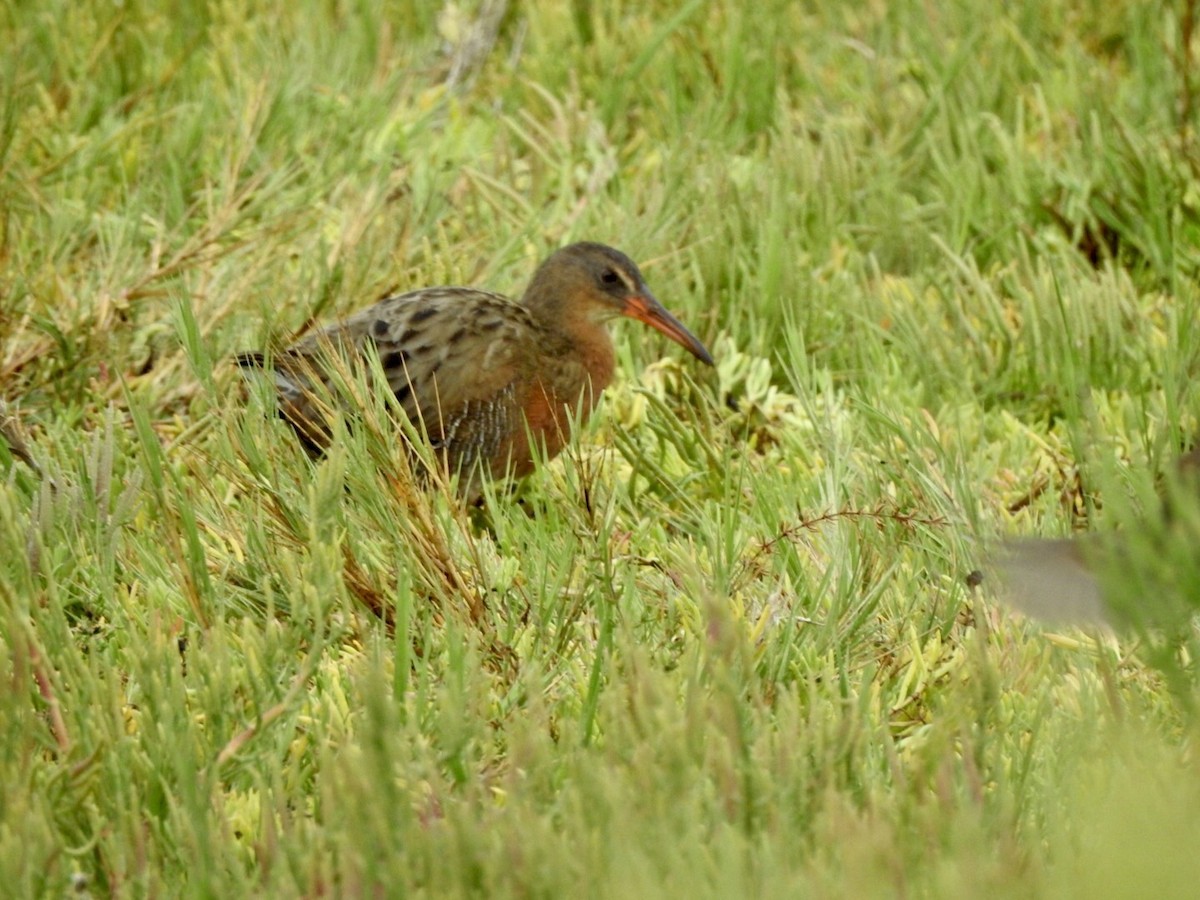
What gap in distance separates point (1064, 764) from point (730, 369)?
2.23 m

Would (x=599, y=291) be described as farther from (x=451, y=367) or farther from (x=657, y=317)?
(x=451, y=367)

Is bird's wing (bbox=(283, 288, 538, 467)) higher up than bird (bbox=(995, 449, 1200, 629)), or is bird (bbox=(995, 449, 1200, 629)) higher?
bird (bbox=(995, 449, 1200, 629))

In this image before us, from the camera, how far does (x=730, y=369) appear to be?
15.1 ft

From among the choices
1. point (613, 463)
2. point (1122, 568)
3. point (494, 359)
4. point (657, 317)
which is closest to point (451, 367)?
point (494, 359)

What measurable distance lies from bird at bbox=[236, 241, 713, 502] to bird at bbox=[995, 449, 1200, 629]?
164 centimetres

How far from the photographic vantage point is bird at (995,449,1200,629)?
2.23 metres

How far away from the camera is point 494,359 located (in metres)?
4.34

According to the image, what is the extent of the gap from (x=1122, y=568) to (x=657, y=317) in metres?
2.35

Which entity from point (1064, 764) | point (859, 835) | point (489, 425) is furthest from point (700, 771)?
point (489, 425)

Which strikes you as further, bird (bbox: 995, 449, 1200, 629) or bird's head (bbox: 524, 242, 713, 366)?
bird's head (bbox: 524, 242, 713, 366)

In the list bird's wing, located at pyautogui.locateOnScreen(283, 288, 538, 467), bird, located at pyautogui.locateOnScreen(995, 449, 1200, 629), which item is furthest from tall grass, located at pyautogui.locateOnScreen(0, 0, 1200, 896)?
bird's wing, located at pyautogui.locateOnScreen(283, 288, 538, 467)

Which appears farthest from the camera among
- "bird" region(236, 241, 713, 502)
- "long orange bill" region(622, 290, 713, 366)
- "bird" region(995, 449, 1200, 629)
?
"long orange bill" region(622, 290, 713, 366)

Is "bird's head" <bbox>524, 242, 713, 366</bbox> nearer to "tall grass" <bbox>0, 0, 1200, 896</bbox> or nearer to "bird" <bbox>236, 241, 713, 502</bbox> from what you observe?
"bird" <bbox>236, 241, 713, 502</bbox>

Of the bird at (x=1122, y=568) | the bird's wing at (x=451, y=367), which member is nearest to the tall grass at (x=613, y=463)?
the bird at (x=1122, y=568)
